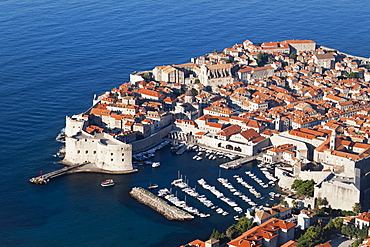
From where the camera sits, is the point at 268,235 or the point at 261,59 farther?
the point at 261,59

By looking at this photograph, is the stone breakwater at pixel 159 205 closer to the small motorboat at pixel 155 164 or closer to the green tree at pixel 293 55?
the small motorboat at pixel 155 164

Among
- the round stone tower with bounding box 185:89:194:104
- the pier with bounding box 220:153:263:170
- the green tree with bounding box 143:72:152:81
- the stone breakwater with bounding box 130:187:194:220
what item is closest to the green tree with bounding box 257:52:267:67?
the green tree with bounding box 143:72:152:81

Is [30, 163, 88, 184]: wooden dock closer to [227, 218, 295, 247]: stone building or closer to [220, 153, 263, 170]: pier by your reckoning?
[220, 153, 263, 170]: pier

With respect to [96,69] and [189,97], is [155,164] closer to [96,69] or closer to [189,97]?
[189,97]

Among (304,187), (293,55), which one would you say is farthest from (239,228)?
(293,55)

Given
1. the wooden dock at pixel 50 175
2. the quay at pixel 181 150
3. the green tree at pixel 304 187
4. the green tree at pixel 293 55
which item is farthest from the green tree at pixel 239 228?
the green tree at pixel 293 55

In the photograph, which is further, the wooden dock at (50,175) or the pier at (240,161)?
the pier at (240,161)

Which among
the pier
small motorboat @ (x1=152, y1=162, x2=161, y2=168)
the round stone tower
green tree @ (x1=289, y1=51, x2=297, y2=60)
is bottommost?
the pier
